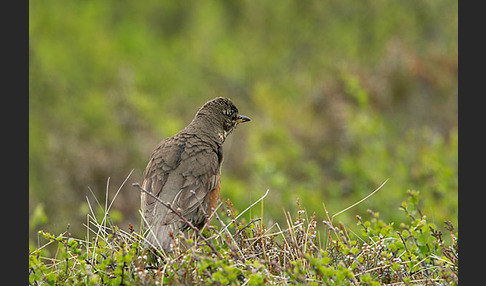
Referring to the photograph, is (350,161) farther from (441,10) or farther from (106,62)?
(106,62)

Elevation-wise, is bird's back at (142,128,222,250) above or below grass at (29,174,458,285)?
above

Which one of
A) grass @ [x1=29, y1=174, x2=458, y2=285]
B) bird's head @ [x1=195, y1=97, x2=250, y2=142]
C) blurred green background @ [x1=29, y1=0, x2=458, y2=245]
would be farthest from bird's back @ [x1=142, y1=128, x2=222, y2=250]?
blurred green background @ [x1=29, y1=0, x2=458, y2=245]

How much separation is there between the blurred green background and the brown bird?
1.62m

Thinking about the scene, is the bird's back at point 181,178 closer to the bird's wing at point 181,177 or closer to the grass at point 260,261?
the bird's wing at point 181,177

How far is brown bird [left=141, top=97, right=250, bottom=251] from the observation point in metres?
6.36

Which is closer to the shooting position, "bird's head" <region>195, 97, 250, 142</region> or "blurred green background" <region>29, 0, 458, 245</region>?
"bird's head" <region>195, 97, 250, 142</region>

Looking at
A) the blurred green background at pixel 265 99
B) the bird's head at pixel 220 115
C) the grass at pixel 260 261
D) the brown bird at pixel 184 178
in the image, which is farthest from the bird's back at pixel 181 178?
the blurred green background at pixel 265 99

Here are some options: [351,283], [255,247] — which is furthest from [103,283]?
[351,283]

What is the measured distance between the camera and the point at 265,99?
1567 centimetres

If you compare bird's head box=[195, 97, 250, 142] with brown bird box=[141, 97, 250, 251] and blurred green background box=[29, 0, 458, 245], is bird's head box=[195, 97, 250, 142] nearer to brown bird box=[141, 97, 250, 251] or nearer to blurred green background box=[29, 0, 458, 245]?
brown bird box=[141, 97, 250, 251]

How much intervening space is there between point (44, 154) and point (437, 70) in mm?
7935

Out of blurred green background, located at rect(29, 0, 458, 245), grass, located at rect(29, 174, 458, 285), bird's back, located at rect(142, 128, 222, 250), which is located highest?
blurred green background, located at rect(29, 0, 458, 245)

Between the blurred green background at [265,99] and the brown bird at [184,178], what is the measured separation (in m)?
1.62

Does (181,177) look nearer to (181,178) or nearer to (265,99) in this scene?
(181,178)
